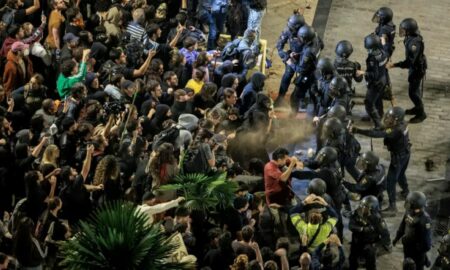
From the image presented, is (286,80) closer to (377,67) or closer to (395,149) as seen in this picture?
(377,67)

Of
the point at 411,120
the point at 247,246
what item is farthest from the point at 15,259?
the point at 411,120

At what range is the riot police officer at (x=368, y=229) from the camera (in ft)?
43.3

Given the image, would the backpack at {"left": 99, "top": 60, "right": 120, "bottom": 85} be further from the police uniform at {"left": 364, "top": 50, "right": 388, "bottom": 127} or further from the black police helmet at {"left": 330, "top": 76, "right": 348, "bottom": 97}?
the police uniform at {"left": 364, "top": 50, "right": 388, "bottom": 127}

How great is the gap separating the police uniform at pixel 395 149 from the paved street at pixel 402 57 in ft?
1.73

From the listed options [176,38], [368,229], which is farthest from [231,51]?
[368,229]

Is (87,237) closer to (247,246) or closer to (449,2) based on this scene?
(247,246)

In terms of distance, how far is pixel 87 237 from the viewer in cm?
999

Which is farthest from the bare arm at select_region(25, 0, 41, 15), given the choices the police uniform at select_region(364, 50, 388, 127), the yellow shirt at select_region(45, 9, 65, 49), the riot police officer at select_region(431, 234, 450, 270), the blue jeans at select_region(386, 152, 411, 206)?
the riot police officer at select_region(431, 234, 450, 270)

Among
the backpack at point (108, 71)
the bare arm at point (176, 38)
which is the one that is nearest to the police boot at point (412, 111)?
the bare arm at point (176, 38)

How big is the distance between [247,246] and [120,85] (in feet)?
13.3

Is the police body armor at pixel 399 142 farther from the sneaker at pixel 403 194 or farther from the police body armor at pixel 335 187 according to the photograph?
the police body armor at pixel 335 187

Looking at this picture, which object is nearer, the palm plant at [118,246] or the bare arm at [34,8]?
the palm plant at [118,246]

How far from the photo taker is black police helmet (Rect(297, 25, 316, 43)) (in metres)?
16.5

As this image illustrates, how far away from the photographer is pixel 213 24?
18.5 metres
